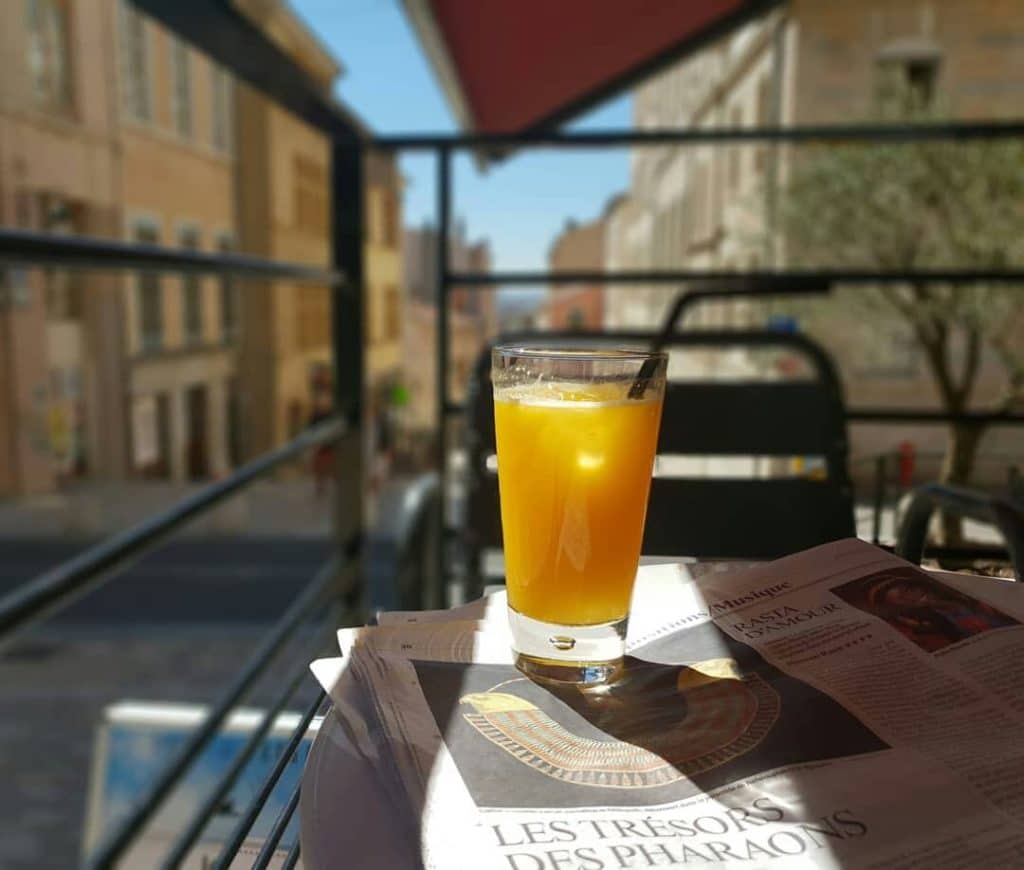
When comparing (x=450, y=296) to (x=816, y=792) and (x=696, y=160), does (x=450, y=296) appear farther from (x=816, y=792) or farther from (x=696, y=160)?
(x=696, y=160)

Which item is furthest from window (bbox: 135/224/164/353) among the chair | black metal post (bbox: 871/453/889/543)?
black metal post (bbox: 871/453/889/543)

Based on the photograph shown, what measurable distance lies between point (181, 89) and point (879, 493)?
1866 cm

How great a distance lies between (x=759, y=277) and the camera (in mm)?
1592

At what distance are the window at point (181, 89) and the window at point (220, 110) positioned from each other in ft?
2.82

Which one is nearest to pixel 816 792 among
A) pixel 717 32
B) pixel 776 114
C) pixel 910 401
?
pixel 717 32

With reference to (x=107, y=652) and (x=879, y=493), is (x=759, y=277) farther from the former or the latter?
(x=107, y=652)

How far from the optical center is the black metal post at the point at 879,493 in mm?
576

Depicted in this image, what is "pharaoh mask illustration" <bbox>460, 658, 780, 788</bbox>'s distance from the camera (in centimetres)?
35

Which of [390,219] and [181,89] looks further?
[390,219]

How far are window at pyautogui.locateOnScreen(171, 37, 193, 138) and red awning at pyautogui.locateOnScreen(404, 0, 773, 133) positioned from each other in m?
14.7

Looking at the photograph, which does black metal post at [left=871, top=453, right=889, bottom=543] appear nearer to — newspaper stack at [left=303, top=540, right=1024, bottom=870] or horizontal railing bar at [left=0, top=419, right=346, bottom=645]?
newspaper stack at [left=303, top=540, right=1024, bottom=870]

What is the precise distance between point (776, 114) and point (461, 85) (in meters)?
10.1

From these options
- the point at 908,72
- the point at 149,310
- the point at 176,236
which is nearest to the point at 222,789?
the point at 908,72

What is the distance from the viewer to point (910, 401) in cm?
1057
